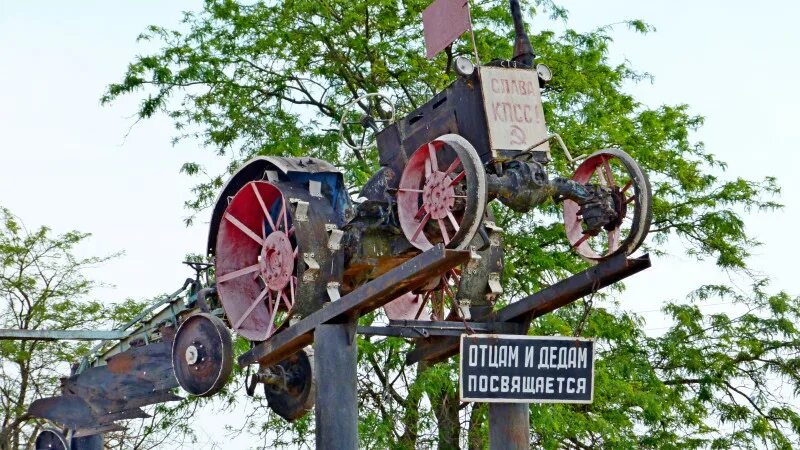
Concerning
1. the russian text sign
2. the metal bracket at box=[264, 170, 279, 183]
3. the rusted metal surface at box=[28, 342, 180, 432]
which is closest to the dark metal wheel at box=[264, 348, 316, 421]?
the rusted metal surface at box=[28, 342, 180, 432]

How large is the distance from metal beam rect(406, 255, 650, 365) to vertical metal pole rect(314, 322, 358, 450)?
135 cm

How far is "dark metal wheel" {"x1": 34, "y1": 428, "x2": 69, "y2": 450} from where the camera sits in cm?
1549

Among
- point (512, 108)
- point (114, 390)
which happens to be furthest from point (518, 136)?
point (114, 390)

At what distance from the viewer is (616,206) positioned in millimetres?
11570

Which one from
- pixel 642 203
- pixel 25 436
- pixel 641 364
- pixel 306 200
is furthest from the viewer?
pixel 25 436

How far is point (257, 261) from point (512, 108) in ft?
9.83

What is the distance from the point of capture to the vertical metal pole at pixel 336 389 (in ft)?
37.9

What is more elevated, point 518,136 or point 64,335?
point 518,136

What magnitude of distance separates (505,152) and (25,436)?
1318 centimetres

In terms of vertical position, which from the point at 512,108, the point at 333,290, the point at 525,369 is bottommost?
the point at 525,369

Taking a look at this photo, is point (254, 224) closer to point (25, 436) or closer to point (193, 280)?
point (193, 280)

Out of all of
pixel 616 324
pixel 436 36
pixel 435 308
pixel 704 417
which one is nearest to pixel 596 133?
pixel 616 324

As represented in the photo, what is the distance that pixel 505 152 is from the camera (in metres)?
11.3

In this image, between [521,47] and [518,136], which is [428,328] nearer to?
[518,136]
